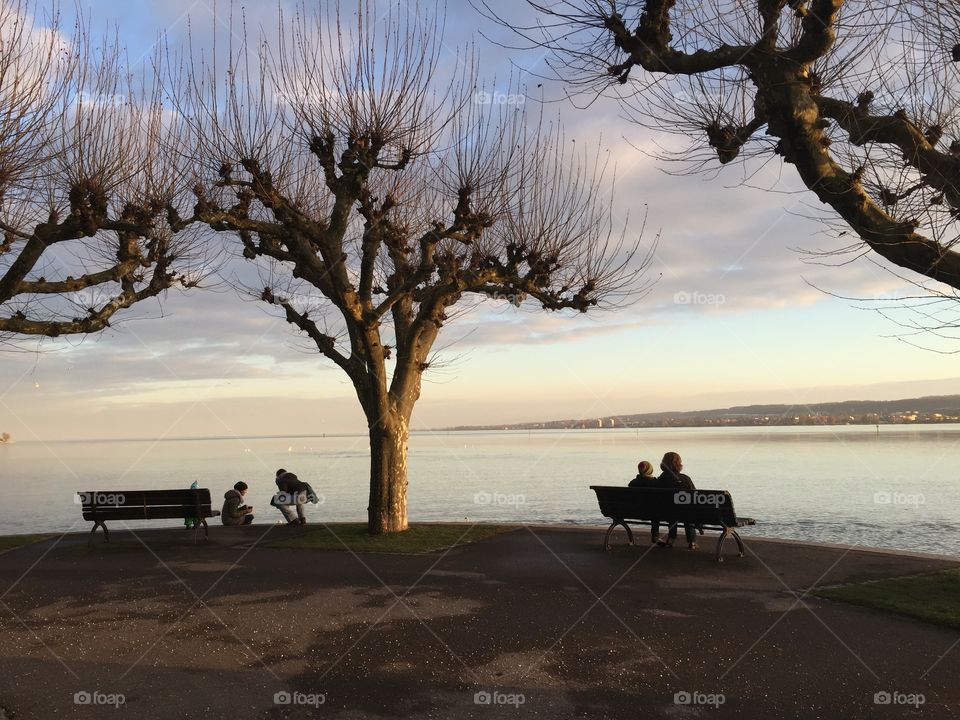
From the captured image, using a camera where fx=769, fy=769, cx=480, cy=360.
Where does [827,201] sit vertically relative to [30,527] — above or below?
above

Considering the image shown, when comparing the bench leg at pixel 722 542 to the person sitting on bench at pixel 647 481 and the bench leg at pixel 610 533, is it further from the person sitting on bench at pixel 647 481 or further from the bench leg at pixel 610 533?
the bench leg at pixel 610 533

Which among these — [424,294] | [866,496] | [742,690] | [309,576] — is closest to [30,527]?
[424,294]

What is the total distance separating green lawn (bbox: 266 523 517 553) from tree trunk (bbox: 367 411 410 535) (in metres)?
0.34

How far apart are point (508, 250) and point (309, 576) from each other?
752 centimetres

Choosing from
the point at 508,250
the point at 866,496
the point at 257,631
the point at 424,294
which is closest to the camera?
the point at 257,631

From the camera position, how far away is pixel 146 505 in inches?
575

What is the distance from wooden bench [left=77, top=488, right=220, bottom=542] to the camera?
14.5m

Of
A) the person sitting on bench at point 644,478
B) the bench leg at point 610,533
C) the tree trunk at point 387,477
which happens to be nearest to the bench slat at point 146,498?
the tree trunk at point 387,477

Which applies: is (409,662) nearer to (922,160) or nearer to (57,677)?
(57,677)

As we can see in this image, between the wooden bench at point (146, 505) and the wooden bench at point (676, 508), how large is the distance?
754 centimetres

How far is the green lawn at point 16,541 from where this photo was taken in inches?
580

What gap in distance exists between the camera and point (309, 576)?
1098 cm

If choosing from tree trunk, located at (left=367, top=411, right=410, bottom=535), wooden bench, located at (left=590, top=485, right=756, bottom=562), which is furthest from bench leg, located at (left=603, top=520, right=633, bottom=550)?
tree trunk, located at (left=367, top=411, right=410, bottom=535)

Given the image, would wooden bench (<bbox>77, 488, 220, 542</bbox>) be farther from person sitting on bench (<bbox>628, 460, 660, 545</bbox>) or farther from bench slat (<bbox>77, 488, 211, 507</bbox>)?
person sitting on bench (<bbox>628, 460, 660, 545</bbox>)
